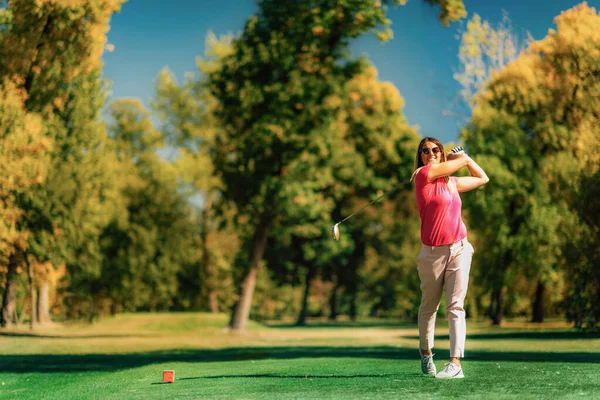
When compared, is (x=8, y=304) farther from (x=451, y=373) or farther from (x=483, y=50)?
(x=451, y=373)

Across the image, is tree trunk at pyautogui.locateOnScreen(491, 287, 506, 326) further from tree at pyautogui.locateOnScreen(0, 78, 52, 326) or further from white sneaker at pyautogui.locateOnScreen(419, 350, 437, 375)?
white sneaker at pyautogui.locateOnScreen(419, 350, 437, 375)

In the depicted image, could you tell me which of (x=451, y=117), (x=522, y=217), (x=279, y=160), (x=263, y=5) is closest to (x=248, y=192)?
(x=279, y=160)

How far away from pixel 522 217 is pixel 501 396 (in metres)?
30.5

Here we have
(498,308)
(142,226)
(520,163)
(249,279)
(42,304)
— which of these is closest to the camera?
(249,279)

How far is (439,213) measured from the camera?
8.23 m

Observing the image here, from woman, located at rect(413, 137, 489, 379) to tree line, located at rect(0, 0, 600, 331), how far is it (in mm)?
11845

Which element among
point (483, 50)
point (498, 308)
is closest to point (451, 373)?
point (483, 50)

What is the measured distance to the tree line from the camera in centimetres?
2131

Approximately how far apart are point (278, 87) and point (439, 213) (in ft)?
72.8

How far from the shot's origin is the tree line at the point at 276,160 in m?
21.3

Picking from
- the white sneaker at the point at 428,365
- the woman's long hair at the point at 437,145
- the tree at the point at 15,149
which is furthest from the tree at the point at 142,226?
the white sneaker at the point at 428,365

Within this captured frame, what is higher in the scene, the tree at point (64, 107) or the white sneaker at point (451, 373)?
the tree at point (64, 107)

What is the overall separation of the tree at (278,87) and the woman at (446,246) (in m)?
21.6

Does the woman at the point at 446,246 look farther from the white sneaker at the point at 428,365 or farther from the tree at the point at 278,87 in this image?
the tree at the point at 278,87
